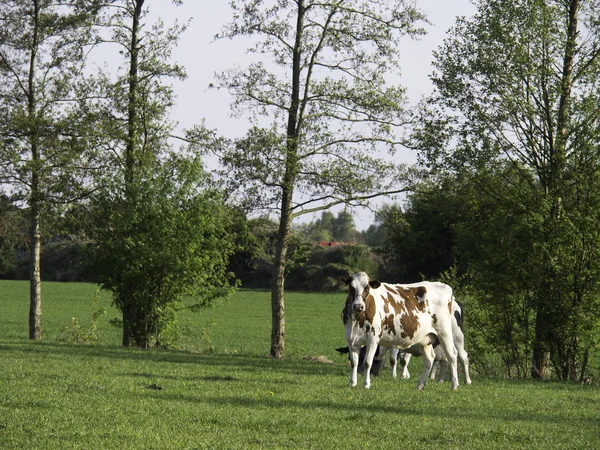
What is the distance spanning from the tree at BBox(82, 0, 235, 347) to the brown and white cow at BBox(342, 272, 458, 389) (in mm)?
12934

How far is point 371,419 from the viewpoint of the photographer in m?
13.5

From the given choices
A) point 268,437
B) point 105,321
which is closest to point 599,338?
point 268,437

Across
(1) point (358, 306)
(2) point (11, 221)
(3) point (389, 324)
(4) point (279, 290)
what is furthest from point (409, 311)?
(2) point (11, 221)

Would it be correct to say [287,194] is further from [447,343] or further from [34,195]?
[447,343]

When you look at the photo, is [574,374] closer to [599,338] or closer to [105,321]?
[599,338]

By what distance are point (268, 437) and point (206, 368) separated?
34.4 feet

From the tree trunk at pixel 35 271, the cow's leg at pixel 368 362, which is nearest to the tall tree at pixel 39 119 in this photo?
the tree trunk at pixel 35 271

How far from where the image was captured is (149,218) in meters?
31.6

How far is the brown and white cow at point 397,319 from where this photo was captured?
1865cm

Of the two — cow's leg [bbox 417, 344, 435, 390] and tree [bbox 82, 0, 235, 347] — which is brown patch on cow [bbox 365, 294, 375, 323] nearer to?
cow's leg [bbox 417, 344, 435, 390]

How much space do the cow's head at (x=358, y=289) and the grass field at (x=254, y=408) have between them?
161cm

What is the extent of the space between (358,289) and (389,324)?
118cm

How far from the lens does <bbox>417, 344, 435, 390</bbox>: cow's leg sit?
60.5ft

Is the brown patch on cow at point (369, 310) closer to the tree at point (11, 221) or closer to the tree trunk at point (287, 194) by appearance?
the tree trunk at point (287, 194)
